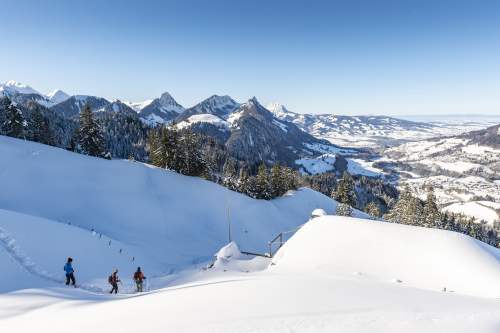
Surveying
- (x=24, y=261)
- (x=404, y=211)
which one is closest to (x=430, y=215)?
(x=404, y=211)

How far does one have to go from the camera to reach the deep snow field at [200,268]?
9734 millimetres

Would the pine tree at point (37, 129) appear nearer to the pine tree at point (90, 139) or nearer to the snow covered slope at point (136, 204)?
the pine tree at point (90, 139)

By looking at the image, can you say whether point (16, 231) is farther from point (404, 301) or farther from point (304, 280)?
point (404, 301)

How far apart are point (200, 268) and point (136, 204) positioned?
27.6 metres

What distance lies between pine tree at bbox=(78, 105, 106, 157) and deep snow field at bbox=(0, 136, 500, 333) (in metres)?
9.38

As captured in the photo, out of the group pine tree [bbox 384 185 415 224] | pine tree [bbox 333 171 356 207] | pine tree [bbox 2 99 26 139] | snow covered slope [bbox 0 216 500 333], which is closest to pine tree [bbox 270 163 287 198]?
pine tree [bbox 333 171 356 207]

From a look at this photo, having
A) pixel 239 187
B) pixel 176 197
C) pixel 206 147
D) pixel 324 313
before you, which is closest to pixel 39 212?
pixel 176 197

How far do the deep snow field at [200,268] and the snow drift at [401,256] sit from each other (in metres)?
0.07

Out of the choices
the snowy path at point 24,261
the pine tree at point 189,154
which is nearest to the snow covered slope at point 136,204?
the pine tree at point 189,154

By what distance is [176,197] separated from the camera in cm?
6000

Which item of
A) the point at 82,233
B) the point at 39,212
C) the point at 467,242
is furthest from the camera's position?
the point at 39,212

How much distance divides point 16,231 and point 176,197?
114 feet

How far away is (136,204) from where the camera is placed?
172 feet

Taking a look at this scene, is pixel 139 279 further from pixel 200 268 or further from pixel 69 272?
pixel 200 268
